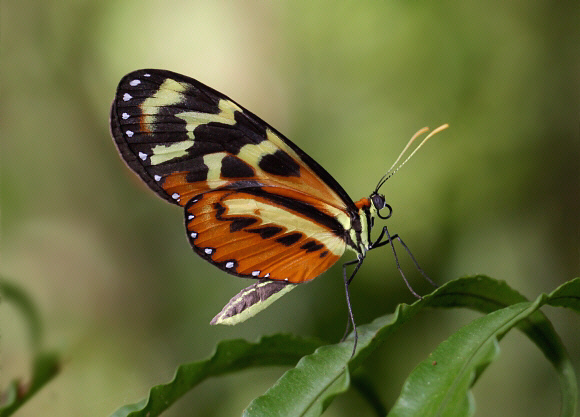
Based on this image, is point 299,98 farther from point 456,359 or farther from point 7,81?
point 456,359

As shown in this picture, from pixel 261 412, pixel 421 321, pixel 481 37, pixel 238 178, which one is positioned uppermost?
pixel 481 37

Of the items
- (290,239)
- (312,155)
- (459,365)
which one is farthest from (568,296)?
(312,155)

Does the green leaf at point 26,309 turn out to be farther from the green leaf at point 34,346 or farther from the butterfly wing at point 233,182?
the butterfly wing at point 233,182

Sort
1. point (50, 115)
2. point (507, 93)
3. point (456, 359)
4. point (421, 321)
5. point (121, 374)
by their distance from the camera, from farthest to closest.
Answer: point (50, 115), point (121, 374), point (507, 93), point (421, 321), point (456, 359)

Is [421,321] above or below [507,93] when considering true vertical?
below

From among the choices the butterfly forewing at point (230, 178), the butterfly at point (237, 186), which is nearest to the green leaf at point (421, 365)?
the butterfly at point (237, 186)

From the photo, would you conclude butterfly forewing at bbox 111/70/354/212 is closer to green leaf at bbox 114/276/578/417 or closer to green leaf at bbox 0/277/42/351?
green leaf at bbox 114/276/578/417

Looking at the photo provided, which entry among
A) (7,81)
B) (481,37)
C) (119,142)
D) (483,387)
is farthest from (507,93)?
(7,81)

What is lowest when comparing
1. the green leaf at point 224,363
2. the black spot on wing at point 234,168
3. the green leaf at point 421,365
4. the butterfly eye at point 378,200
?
the green leaf at point 224,363
